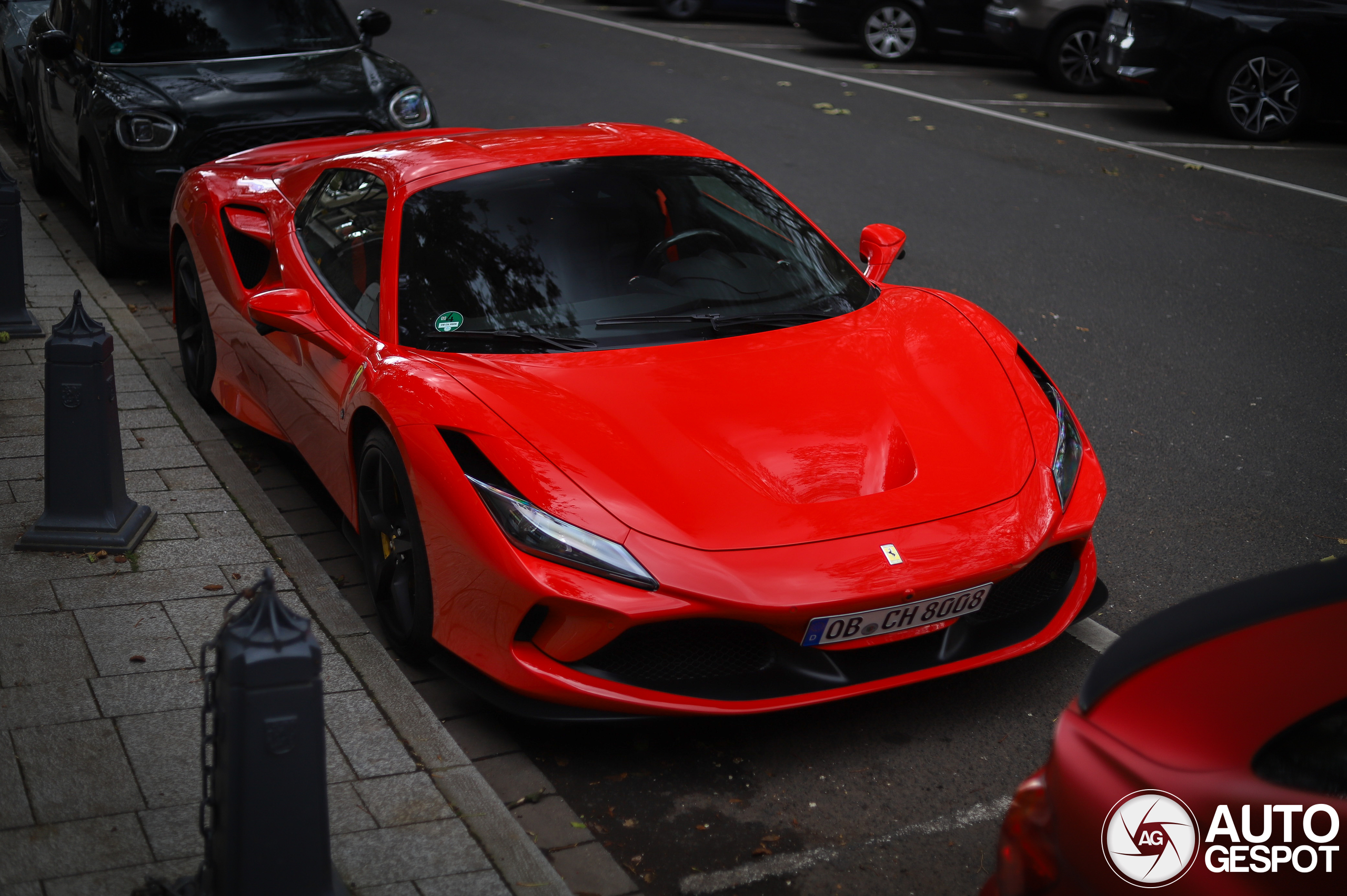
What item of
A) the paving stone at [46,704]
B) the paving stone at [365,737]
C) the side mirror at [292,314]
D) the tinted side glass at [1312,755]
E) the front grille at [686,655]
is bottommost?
the paving stone at [46,704]

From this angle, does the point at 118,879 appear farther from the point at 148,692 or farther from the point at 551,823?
the point at 551,823

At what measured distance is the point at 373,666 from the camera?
3822 millimetres

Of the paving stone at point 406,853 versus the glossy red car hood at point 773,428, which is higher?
the glossy red car hood at point 773,428

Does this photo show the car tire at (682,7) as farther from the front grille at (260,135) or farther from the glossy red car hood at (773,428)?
the glossy red car hood at (773,428)

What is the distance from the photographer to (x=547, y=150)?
469 centimetres

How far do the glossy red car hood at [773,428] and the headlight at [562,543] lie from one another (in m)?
0.11

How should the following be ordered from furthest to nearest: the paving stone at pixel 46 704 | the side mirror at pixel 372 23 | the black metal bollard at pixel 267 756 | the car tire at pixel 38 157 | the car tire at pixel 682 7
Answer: the car tire at pixel 682 7 < the car tire at pixel 38 157 < the side mirror at pixel 372 23 < the paving stone at pixel 46 704 < the black metal bollard at pixel 267 756

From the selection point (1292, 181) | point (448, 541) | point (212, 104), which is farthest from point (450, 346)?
point (1292, 181)

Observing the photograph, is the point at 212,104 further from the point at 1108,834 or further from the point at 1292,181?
the point at 1292,181

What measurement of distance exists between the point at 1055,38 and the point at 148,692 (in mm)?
12743

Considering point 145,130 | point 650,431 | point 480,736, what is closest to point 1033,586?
point 650,431

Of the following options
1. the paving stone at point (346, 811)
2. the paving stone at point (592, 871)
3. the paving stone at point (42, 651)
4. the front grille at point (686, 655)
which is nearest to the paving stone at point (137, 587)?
the paving stone at point (42, 651)

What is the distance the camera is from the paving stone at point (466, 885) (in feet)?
9.48

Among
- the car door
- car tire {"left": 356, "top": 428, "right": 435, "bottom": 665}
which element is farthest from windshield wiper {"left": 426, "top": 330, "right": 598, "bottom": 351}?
car tire {"left": 356, "top": 428, "right": 435, "bottom": 665}
